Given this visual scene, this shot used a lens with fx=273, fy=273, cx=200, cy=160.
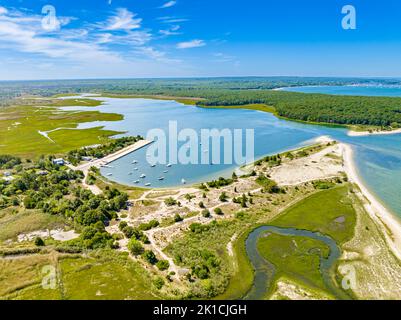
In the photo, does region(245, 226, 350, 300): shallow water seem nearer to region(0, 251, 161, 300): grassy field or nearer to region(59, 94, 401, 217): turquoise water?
region(0, 251, 161, 300): grassy field

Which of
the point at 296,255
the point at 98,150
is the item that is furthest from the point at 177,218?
the point at 98,150

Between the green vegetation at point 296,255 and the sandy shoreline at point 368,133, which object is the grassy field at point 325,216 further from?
the sandy shoreline at point 368,133

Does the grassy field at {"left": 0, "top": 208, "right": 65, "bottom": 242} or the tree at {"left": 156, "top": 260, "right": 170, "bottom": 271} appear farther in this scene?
the grassy field at {"left": 0, "top": 208, "right": 65, "bottom": 242}

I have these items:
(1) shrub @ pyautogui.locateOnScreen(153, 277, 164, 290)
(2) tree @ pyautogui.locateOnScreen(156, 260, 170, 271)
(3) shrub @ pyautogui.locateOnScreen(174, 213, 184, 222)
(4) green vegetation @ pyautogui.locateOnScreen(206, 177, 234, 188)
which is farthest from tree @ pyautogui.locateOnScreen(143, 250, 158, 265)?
(4) green vegetation @ pyautogui.locateOnScreen(206, 177, 234, 188)

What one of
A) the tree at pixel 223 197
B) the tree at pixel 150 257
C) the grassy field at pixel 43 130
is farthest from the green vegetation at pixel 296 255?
the grassy field at pixel 43 130

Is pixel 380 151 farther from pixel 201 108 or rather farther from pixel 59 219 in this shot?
pixel 201 108
